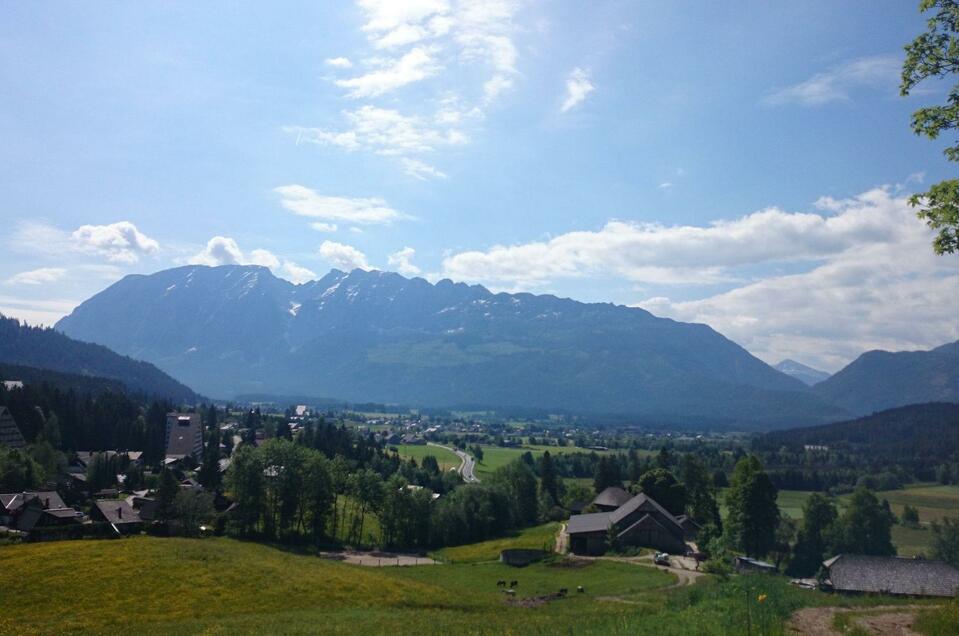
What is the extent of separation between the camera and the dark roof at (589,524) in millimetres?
67625

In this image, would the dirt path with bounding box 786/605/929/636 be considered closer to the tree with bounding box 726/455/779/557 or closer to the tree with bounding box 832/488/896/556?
the tree with bounding box 726/455/779/557

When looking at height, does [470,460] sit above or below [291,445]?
below

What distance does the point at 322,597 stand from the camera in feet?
128

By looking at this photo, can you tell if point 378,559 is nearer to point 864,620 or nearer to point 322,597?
point 322,597

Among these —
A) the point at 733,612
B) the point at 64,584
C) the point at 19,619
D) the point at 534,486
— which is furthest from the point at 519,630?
the point at 534,486

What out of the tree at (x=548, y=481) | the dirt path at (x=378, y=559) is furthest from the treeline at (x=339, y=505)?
the tree at (x=548, y=481)

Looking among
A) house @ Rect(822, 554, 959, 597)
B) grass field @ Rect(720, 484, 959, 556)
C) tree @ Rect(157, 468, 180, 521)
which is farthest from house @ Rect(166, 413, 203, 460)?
house @ Rect(822, 554, 959, 597)

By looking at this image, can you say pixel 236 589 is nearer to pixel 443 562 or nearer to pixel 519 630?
pixel 519 630

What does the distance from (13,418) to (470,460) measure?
100m

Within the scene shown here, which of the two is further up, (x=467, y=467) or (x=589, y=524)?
(x=589, y=524)

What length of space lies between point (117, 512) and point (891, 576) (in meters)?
72.1

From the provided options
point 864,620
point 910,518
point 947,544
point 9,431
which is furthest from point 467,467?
point 864,620

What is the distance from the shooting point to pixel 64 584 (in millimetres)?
37812

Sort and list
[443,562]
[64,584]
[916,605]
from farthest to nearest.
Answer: [443,562]
[64,584]
[916,605]
